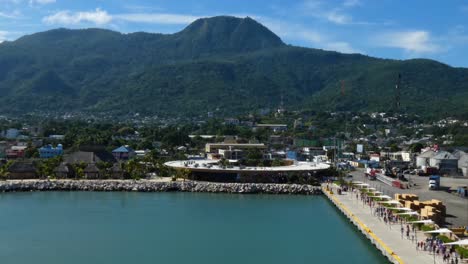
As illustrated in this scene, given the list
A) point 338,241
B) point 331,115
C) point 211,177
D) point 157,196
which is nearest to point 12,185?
point 157,196

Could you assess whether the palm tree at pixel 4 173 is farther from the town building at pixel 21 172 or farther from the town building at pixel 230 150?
the town building at pixel 230 150

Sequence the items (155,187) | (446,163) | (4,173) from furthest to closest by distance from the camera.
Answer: (446,163) < (4,173) < (155,187)

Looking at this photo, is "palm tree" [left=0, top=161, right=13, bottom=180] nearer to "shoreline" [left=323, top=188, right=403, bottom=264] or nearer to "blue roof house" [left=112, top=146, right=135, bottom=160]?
"blue roof house" [left=112, top=146, right=135, bottom=160]

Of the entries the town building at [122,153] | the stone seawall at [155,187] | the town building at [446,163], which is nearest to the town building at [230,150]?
the town building at [122,153]

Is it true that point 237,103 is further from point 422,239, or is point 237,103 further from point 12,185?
point 422,239

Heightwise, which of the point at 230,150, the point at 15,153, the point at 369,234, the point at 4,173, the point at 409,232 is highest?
the point at 230,150

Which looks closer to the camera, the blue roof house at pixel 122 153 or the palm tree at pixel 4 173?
the palm tree at pixel 4 173

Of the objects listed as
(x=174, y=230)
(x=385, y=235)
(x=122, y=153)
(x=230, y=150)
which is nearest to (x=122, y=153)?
(x=122, y=153)

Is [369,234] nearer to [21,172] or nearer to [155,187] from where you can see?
[155,187]
